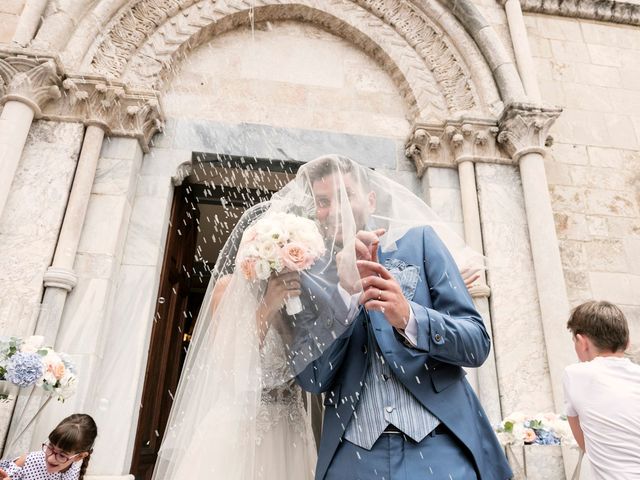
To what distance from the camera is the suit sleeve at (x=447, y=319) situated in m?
1.37

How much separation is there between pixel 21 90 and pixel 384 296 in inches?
144

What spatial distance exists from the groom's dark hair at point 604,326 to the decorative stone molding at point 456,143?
237 cm

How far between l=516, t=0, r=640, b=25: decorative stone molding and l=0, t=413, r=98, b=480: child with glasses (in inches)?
240

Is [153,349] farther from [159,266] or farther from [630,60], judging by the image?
[630,60]

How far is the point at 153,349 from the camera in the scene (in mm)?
3908

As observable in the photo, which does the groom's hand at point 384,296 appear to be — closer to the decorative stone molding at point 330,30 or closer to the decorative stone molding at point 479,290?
the decorative stone molding at point 479,290

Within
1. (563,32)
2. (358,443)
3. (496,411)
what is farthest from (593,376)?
(563,32)

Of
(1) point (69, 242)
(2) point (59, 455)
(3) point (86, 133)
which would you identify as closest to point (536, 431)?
(2) point (59, 455)

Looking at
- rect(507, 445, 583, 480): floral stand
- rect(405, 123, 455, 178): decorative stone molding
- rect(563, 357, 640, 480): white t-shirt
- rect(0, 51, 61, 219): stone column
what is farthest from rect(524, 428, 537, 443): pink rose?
rect(0, 51, 61, 219): stone column

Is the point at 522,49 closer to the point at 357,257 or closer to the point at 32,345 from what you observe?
the point at 357,257

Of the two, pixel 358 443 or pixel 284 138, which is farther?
pixel 284 138

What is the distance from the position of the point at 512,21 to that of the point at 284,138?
2830 mm

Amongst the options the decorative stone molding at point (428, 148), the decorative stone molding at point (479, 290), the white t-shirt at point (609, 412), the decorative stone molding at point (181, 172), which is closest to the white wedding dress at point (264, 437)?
the white t-shirt at point (609, 412)

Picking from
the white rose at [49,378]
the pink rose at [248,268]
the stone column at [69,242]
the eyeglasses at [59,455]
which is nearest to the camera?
the pink rose at [248,268]
